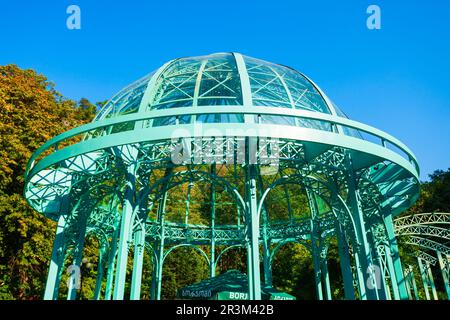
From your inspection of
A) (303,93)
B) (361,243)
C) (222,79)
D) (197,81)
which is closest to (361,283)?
(361,243)

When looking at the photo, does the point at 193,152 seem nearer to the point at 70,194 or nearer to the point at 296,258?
the point at 70,194

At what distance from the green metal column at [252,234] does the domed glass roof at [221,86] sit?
13.2 feet

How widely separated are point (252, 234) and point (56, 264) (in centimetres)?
988

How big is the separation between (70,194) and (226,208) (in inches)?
1008

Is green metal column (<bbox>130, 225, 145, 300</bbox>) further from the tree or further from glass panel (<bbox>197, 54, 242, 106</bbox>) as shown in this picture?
the tree

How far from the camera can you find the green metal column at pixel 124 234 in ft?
37.6

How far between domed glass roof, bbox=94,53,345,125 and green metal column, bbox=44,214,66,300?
616cm

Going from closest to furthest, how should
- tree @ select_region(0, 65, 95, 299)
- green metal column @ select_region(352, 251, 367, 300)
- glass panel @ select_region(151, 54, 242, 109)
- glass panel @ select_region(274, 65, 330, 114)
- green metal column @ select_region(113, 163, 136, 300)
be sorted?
green metal column @ select_region(113, 163, 136, 300), green metal column @ select_region(352, 251, 367, 300), glass panel @ select_region(151, 54, 242, 109), glass panel @ select_region(274, 65, 330, 114), tree @ select_region(0, 65, 95, 299)

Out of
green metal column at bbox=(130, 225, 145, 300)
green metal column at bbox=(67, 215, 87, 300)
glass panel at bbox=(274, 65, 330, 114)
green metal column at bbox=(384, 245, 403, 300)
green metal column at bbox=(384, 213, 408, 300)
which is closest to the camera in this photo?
green metal column at bbox=(130, 225, 145, 300)

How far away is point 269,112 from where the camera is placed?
39.0 feet

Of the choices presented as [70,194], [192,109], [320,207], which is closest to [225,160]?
[192,109]

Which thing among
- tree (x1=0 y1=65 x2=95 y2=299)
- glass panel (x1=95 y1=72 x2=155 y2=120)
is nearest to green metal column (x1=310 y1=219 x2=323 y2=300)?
glass panel (x1=95 y1=72 x2=155 y2=120)

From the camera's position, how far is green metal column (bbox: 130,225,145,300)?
12.6 m

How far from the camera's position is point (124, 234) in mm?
12219
